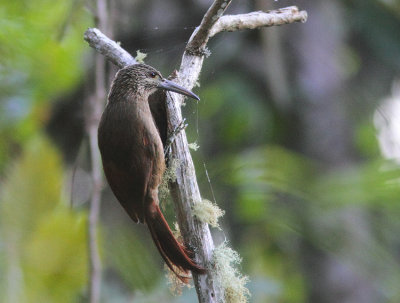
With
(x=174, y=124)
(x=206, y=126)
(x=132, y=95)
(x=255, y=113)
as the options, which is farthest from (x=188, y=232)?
(x=255, y=113)

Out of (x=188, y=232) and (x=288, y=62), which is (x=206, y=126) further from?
(x=188, y=232)

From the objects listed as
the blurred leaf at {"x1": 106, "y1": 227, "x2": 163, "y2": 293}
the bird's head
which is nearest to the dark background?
the blurred leaf at {"x1": 106, "y1": 227, "x2": 163, "y2": 293}

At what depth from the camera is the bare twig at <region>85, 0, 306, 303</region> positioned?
1808 millimetres

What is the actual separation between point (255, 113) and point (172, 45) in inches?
128

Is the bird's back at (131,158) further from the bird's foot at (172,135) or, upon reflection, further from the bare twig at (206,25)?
the bare twig at (206,25)

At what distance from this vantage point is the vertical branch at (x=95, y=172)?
2384 mm

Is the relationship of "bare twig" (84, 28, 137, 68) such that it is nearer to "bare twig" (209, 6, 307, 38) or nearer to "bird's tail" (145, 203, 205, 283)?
"bare twig" (209, 6, 307, 38)

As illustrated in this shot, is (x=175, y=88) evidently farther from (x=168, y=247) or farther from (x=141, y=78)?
(x=168, y=247)

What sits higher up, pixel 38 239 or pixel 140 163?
pixel 38 239

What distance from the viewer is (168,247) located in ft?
6.10

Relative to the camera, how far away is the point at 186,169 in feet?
6.14

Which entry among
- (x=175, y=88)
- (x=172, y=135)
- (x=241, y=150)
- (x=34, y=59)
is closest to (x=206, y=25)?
(x=175, y=88)

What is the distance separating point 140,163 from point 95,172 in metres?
0.74

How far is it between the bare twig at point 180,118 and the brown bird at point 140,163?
1.9 inches
